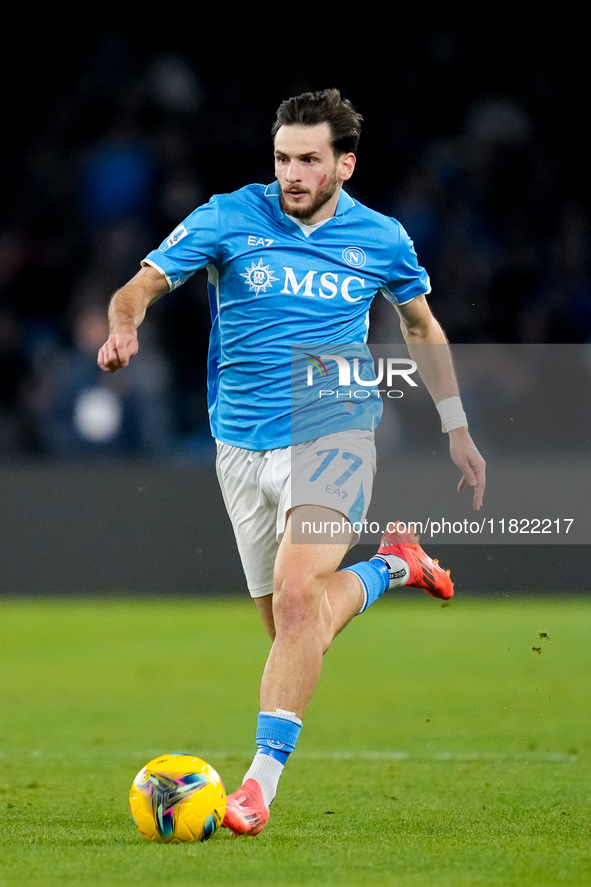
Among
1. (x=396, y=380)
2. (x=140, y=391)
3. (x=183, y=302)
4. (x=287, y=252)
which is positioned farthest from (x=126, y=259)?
(x=287, y=252)

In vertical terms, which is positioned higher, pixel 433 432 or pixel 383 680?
pixel 433 432

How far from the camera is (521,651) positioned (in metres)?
8.96

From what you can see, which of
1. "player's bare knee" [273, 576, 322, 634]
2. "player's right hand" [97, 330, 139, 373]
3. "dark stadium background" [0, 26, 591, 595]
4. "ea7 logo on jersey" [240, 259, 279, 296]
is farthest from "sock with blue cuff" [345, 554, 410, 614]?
"dark stadium background" [0, 26, 591, 595]

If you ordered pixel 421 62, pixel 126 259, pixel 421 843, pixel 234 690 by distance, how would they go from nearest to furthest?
pixel 421 843
pixel 234 690
pixel 126 259
pixel 421 62

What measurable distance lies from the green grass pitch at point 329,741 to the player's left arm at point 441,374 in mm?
690

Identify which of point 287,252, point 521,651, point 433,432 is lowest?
point 521,651

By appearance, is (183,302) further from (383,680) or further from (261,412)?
(261,412)

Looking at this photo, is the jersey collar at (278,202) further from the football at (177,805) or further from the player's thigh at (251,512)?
the football at (177,805)

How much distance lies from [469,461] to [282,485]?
0.88 m

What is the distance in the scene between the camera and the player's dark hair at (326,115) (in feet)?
16.2

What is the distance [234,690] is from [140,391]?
15.5ft

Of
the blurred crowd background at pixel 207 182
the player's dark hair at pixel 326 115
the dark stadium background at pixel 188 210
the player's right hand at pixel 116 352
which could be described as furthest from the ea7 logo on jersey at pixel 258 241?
the blurred crowd background at pixel 207 182

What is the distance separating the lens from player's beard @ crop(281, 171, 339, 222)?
5004 millimetres

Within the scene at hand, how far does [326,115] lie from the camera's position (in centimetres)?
496
